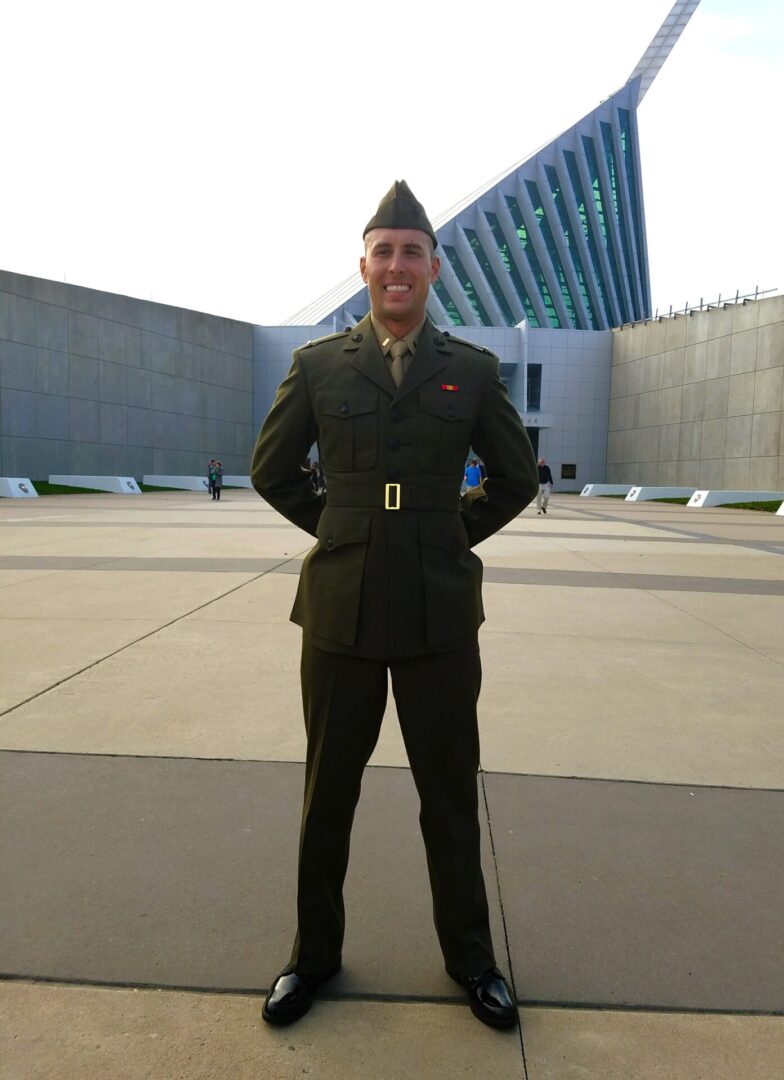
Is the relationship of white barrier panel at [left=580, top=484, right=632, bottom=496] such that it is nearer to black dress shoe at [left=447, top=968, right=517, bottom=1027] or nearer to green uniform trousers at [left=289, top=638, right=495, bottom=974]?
green uniform trousers at [left=289, top=638, right=495, bottom=974]

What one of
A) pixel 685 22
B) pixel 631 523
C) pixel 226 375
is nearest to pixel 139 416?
pixel 226 375

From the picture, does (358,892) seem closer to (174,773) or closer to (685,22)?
(174,773)

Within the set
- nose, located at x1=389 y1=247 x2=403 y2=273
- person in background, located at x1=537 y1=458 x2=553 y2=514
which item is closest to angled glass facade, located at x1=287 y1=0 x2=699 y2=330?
person in background, located at x1=537 y1=458 x2=553 y2=514

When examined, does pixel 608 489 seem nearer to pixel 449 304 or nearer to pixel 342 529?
pixel 449 304

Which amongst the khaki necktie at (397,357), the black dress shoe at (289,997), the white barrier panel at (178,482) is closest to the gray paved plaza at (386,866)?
the black dress shoe at (289,997)

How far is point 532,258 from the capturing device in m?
49.8

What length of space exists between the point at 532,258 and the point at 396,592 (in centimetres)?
5177

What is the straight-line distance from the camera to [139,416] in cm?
3778

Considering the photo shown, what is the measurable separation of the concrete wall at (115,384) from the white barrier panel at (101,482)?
49.7 inches

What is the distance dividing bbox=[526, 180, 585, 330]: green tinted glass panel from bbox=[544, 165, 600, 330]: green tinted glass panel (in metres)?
0.88

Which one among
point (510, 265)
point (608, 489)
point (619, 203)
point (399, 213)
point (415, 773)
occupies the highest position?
point (619, 203)

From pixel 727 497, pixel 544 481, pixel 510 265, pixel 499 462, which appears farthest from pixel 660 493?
pixel 499 462

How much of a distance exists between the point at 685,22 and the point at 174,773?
80585mm

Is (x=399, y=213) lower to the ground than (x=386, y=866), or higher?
higher
